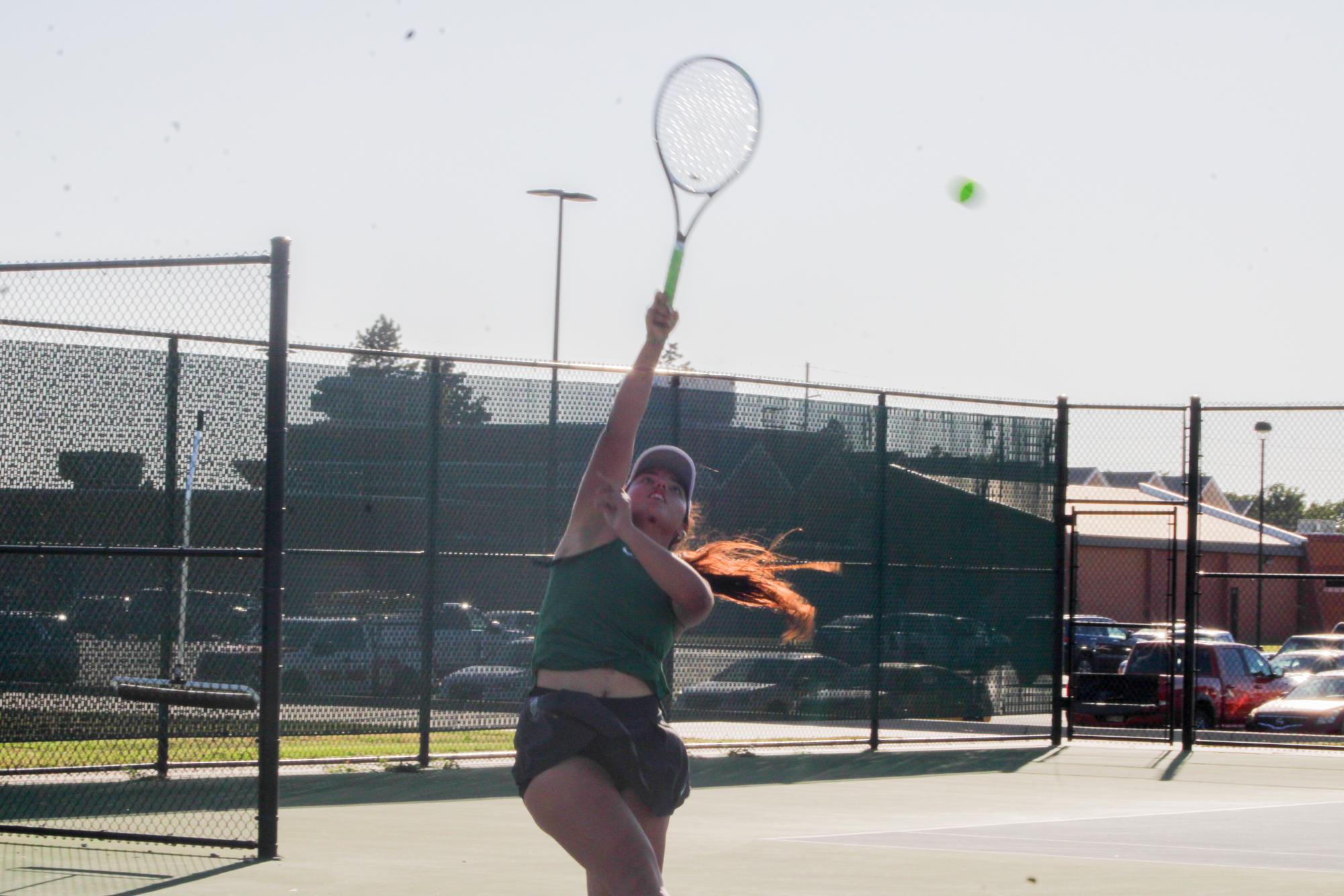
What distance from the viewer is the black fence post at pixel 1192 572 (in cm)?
1358

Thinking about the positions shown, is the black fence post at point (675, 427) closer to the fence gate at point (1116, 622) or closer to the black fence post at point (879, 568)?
the black fence post at point (879, 568)

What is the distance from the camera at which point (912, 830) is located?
8.84 m

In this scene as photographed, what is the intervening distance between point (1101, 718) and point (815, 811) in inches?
268

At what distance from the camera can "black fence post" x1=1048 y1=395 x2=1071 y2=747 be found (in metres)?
14.0

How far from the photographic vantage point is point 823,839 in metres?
8.38

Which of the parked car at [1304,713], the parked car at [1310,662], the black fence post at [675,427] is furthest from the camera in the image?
the parked car at [1310,662]

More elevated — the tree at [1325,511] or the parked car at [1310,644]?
the tree at [1325,511]

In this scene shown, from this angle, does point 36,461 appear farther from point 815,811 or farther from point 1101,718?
point 1101,718

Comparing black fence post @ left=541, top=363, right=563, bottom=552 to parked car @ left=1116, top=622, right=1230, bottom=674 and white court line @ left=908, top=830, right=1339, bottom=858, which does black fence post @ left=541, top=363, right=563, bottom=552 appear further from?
parked car @ left=1116, top=622, right=1230, bottom=674

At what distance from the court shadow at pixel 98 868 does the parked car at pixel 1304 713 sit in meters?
14.4

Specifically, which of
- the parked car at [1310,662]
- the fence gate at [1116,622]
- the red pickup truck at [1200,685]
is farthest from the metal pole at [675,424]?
the parked car at [1310,662]

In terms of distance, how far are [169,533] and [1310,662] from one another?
2025 cm

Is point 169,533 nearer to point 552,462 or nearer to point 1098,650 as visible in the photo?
point 552,462

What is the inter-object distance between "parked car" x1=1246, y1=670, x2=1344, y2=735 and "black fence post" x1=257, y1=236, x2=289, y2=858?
14340 mm
